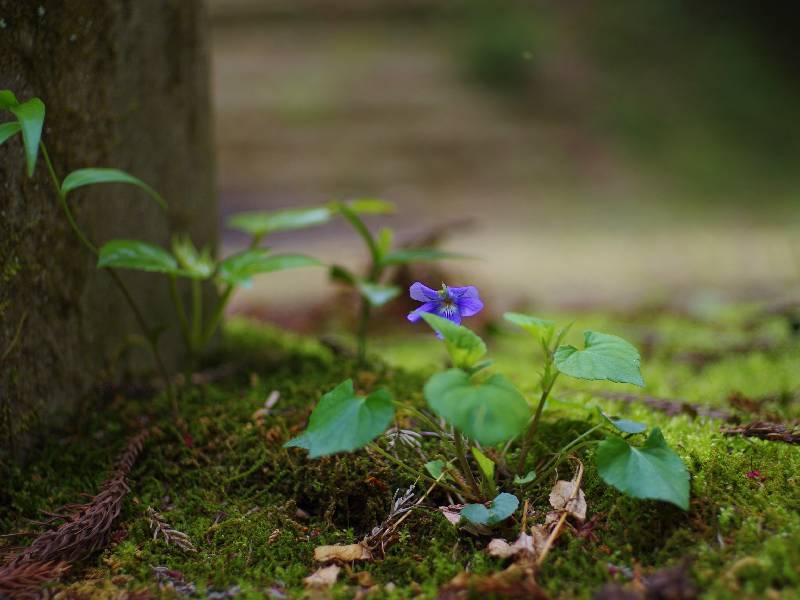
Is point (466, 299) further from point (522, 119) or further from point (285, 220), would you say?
point (522, 119)

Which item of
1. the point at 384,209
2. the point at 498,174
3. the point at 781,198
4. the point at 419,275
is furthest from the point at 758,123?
the point at 384,209

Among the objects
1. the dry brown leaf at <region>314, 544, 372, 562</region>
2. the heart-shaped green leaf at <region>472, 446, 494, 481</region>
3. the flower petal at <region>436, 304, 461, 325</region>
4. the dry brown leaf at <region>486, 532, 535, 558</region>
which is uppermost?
the flower petal at <region>436, 304, 461, 325</region>

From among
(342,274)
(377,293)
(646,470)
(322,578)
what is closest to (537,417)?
(646,470)

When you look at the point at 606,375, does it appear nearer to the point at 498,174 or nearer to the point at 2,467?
the point at 2,467

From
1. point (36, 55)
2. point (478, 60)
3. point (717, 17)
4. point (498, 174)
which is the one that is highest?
point (36, 55)

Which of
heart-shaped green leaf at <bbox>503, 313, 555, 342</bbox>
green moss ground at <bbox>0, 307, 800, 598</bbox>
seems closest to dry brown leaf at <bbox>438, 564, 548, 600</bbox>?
green moss ground at <bbox>0, 307, 800, 598</bbox>

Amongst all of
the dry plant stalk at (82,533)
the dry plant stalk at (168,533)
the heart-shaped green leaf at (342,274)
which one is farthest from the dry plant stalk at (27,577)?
the heart-shaped green leaf at (342,274)

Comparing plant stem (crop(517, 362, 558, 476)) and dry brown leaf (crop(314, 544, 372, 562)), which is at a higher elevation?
plant stem (crop(517, 362, 558, 476))

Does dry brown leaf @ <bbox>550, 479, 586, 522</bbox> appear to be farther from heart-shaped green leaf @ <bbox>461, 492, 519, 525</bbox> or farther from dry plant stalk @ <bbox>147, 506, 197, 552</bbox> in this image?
dry plant stalk @ <bbox>147, 506, 197, 552</bbox>
